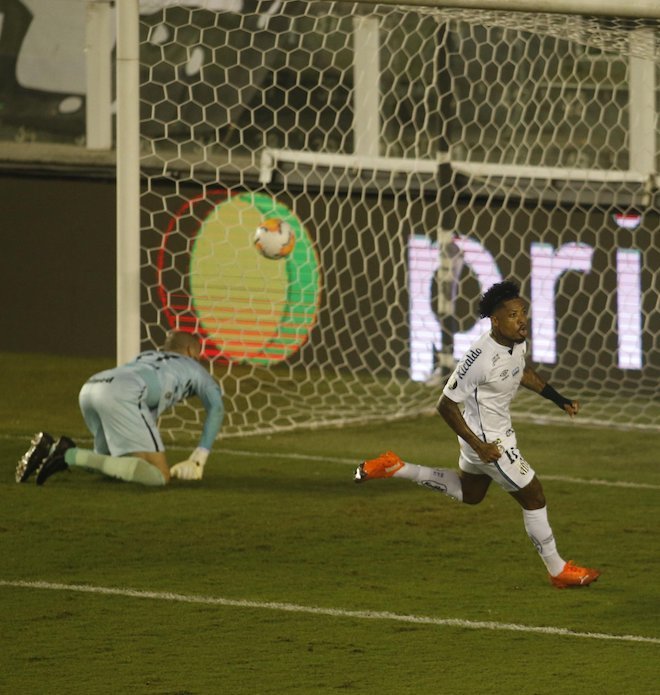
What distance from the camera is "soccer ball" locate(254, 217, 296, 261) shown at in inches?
415

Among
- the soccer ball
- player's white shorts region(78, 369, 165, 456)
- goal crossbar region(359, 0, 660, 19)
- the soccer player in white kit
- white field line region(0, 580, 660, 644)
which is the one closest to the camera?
white field line region(0, 580, 660, 644)

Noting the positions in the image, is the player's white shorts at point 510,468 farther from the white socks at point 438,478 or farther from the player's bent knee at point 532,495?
the white socks at point 438,478

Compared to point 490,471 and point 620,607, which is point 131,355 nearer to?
point 490,471

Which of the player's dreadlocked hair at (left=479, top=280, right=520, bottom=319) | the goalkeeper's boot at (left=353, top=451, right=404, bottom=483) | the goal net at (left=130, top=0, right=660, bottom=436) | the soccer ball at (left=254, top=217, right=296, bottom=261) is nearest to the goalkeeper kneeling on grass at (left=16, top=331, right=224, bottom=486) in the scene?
the goalkeeper's boot at (left=353, top=451, right=404, bottom=483)

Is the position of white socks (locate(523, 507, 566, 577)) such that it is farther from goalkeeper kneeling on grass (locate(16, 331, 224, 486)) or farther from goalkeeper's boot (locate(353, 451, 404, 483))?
goalkeeper kneeling on grass (locate(16, 331, 224, 486))

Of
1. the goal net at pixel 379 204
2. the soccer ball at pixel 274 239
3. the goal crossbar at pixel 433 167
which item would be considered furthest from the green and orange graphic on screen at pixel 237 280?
the soccer ball at pixel 274 239

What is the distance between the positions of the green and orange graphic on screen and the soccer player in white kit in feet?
20.0

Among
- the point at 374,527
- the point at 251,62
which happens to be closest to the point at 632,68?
the point at 251,62

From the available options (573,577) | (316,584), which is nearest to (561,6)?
(573,577)

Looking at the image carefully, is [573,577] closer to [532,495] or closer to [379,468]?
[532,495]

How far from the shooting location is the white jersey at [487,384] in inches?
219

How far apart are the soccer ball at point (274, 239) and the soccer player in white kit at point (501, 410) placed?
16.3ft

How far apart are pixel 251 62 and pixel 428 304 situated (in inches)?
96.1

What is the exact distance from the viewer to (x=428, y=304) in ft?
39.2
